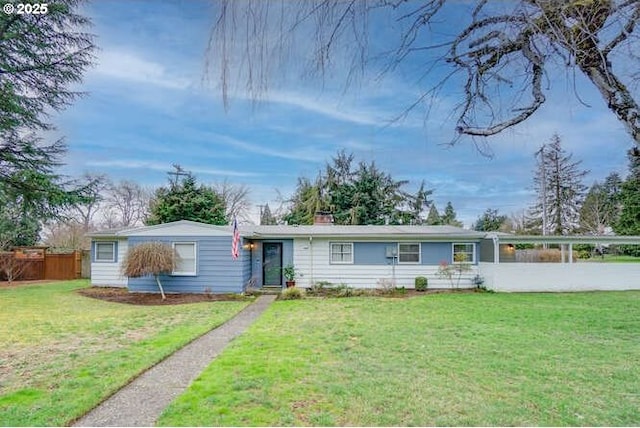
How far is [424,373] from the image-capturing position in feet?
16.4

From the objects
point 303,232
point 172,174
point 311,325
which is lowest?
point 311,325

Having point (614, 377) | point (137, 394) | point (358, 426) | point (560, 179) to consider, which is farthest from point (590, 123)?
point (560, 179)

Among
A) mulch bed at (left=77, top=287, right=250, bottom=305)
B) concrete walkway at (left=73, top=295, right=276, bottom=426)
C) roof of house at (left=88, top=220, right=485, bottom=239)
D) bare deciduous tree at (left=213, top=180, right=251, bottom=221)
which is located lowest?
mulch bed at (left=77, top=287, right=250, bottom=305)

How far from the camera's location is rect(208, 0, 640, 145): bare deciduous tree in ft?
5.19

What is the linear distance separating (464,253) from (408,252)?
7.15 ft

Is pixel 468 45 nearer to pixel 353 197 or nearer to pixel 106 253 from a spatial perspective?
pixel 106 253

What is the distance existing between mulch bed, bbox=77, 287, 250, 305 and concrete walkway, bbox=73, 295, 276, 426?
574cm

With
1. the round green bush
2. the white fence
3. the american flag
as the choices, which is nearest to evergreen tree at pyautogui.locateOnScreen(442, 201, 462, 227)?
the white fence

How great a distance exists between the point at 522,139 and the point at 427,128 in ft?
1.83

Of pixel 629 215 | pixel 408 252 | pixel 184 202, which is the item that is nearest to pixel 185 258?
pixel 408 252

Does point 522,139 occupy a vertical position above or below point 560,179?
below

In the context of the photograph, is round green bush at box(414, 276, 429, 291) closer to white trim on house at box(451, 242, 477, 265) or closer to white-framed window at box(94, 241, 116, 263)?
white trim on house at box(451, 242, 477, 265)

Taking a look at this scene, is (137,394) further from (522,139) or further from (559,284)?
(559,284)

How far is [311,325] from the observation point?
845 cm
